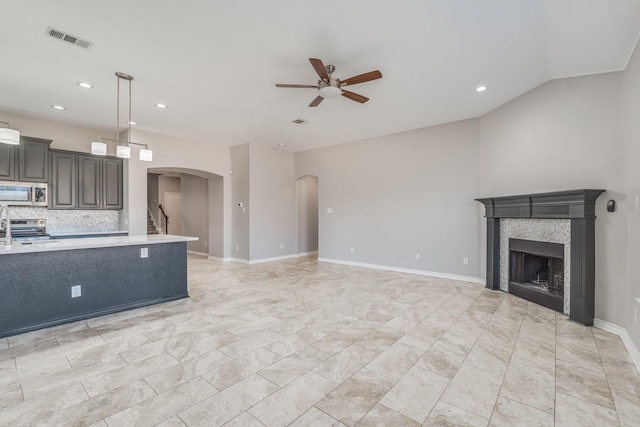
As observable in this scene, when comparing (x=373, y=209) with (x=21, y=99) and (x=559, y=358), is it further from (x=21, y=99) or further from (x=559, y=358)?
(x=21, y=99)

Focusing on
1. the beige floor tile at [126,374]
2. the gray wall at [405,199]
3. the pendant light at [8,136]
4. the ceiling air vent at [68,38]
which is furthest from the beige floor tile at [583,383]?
the pendant light at [8,136]

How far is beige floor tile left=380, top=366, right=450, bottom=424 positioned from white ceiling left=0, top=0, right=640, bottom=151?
3.01m

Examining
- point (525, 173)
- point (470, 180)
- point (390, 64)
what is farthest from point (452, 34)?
point (470, 180)

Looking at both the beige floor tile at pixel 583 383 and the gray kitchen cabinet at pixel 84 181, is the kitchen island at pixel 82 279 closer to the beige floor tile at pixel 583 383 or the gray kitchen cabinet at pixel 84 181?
the gray kitchen cabinet at pixel 84 181

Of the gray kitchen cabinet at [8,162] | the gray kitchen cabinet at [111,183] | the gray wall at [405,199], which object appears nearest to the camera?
the gray kitchen cabinet at [8,162]

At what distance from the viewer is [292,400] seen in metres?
1.97

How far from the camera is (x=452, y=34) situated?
280cm

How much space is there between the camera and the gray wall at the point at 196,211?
28.6ft

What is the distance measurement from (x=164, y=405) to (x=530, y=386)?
2597 mm

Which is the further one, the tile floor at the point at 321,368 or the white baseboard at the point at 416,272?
the white baseboard at the point at 416,272

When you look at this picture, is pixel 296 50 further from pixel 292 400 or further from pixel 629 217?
pixel 629 217

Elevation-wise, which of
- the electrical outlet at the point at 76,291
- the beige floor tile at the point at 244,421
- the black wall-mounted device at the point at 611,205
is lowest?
the beige floor tile at the point at 244,421

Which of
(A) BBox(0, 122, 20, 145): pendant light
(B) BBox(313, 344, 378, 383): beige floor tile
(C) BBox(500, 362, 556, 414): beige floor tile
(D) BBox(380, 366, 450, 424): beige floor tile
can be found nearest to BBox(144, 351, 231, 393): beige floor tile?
(B) BBox(313, 344, 378, 383): beige floor tile

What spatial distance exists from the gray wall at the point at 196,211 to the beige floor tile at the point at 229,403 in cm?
704
